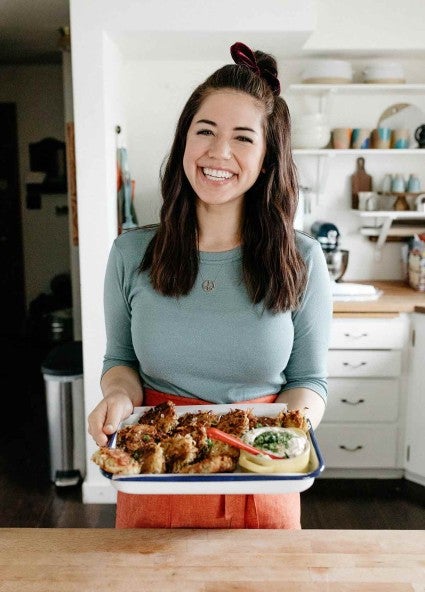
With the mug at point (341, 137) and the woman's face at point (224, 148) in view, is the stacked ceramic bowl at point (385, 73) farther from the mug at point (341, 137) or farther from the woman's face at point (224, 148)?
the woman's face at point (224, 148)

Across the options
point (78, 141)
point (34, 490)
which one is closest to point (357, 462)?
point (34, 490)

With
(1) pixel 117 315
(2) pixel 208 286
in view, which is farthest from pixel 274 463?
(1) pixel 117 315

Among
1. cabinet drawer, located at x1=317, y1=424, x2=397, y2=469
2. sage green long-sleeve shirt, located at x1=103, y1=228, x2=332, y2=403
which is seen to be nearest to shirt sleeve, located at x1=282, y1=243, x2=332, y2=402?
sage green long-sleeve shirt, located at x1=103, y1=228, x2=332, y2=403

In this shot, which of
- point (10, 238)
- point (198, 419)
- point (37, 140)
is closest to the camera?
point (198, 419)

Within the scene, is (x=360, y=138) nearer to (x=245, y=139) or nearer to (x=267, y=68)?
(x=267, y=68)

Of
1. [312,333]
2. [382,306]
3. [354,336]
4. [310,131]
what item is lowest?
[354,336]

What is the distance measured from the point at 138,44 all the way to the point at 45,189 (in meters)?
3.22

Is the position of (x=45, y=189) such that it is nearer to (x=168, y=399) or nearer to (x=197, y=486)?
(x=168, y=399)

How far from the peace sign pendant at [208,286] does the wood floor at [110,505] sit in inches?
65.9

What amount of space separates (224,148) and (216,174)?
0.05 m

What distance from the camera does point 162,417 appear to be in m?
1.17

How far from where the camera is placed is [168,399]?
1.34 m

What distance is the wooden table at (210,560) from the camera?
0.94 m

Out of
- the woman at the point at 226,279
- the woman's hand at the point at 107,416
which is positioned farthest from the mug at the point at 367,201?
the woman's hand at the point at 107,416
